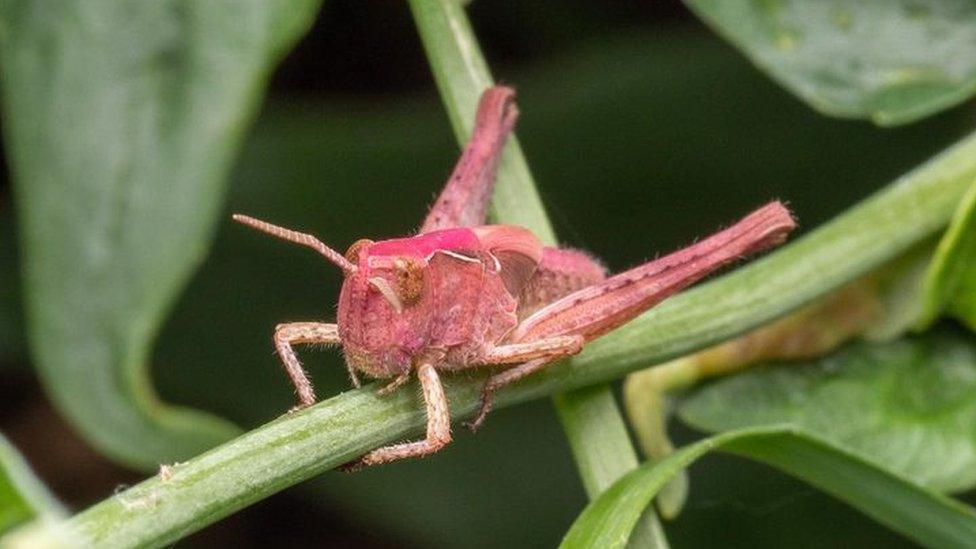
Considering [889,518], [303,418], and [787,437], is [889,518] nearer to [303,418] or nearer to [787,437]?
[787,437]

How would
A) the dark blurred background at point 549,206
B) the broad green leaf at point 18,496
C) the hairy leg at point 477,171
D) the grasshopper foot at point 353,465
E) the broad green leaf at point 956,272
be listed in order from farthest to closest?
the dark blurred background at point 549,206 < the broad green leaf at point 956,272 < the hairy leg at point 477,171 < the grasshopper foot at point 353,465 < the broad green leaf at point 18,496

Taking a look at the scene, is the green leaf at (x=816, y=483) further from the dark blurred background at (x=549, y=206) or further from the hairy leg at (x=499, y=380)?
the dark blurred background at (x=549, y=206)

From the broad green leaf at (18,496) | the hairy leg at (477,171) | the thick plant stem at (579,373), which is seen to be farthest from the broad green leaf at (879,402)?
the broad green leaf at (18,496)

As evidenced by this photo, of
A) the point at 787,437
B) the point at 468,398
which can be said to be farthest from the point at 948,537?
the point at 468,398

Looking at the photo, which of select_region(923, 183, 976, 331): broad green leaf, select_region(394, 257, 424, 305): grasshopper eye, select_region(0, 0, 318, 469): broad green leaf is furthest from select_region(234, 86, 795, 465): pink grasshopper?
select_region(923, 183, 976, 331): broad green leaf

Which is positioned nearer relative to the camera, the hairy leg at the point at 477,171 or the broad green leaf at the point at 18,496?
the broad green leaf at the point at 18,496

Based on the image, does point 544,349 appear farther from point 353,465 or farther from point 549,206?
point 549,206
